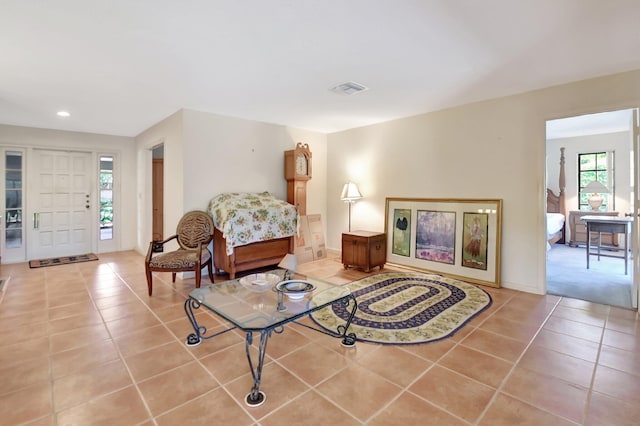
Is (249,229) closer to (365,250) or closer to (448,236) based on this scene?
(365,250)

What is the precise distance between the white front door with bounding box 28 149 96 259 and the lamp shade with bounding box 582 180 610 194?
9.92m

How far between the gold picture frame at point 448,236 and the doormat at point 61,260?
5250 millimetres

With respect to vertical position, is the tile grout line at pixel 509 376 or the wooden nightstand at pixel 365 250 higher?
the wooden nightstand at pixel 365 250

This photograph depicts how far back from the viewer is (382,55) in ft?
8.71

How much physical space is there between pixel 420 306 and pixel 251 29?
2883mm

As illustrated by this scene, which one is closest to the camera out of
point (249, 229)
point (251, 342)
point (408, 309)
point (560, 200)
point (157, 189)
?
point (251, 342)

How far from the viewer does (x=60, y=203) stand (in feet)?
18.6

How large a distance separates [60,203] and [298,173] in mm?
4406

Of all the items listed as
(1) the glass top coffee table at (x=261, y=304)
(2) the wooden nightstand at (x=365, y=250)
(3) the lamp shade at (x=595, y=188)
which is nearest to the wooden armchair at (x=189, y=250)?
(1) the glass top coffee table at (x=261, y=304)

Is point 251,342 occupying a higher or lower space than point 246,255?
lower

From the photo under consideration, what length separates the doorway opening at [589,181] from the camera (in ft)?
16.0

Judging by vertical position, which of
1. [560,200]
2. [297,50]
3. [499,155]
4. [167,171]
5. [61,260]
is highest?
[297,50]

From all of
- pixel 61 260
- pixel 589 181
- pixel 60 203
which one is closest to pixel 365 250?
pixel 61 260

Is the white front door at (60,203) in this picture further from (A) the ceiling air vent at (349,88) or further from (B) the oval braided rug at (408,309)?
(B) the oval braided rug at (408,309)
